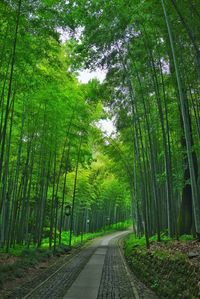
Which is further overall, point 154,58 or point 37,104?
point 37,104

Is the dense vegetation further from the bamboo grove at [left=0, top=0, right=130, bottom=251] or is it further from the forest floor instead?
the forest floor

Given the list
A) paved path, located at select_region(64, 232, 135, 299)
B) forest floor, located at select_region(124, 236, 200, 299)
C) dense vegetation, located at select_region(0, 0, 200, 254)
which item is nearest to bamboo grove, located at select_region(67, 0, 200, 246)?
dense vegetation, located at select_region(0, 0, 200, 254)

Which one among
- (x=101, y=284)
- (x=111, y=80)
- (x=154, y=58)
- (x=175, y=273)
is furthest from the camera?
(x=111, y=80)

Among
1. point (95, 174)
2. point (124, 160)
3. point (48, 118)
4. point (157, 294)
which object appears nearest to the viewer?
point (157, 294)

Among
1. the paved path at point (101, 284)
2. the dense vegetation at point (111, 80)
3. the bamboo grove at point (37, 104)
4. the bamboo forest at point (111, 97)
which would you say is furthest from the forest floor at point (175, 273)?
the bamboo grove at point (37, 104)

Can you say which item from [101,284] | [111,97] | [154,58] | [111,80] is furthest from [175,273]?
[111,97]

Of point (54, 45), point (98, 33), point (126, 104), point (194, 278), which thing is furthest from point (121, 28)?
point (194, 278)

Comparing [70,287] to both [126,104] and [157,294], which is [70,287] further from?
[126,104]

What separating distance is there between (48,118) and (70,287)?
224 inches

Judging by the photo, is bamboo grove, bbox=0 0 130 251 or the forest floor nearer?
the forest floor

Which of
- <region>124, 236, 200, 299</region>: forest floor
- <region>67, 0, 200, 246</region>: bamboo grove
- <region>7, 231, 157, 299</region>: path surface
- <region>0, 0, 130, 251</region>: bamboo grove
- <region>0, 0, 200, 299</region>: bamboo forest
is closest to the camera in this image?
<region>124, 236, 200, 299</region>: forest floor

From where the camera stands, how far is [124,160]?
51.9ft

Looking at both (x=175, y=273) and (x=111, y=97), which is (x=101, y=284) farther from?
(x=111, y=97)

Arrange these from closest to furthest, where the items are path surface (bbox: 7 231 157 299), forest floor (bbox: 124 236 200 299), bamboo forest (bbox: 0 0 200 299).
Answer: forest floor (bbox: 124 236 200 299) < path surface (bbox: 7 231 157 299) < bamboo forest (bbox: 0 0 200 299)
